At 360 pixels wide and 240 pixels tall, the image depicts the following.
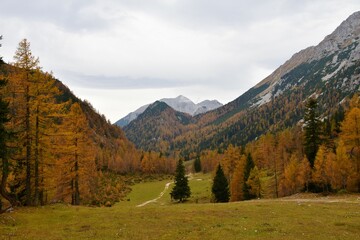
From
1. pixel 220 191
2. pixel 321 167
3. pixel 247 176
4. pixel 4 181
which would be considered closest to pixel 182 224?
pixel 4 181

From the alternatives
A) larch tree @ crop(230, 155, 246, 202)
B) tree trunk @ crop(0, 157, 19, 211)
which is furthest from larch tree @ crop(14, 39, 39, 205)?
larch tree @ crop(230, 155, 246, 202)

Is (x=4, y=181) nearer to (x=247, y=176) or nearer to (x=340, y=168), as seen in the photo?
(x=340, y=168)

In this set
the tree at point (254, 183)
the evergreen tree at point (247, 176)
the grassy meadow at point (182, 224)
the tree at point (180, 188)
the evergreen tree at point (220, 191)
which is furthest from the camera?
the tree at point (180, 188)

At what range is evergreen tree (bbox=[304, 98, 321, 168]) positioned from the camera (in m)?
57.7

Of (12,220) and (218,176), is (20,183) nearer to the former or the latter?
(12,220)

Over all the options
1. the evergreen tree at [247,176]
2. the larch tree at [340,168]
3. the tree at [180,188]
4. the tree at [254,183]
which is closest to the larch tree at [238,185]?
the evergreen tree at [247,176]

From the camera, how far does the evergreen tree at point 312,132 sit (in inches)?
2271

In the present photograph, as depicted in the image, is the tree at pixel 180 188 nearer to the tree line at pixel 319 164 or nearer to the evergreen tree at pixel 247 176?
the tree line at pixel 319 164

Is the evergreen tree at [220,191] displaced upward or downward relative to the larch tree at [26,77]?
downward

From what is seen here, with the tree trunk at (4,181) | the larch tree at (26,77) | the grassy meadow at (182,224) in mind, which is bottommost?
the grassy meadow at (182,224)

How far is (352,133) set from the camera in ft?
168

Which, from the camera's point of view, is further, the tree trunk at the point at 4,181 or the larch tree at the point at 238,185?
the larch tree at the point at 238,185

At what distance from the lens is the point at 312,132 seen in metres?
58.3

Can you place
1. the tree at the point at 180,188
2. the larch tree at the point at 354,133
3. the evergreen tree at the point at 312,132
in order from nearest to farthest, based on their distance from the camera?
the larch tree at the point at 354,133 → the evergreen tree at the point at 312,132 → the tree at the point at 180,188
